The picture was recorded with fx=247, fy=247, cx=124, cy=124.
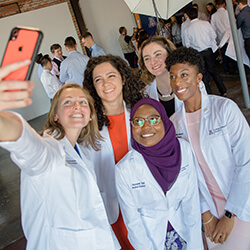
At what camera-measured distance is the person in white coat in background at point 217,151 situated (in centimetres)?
161

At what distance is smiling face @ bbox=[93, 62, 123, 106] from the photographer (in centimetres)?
190

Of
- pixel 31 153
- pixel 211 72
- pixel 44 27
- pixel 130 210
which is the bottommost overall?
pixel 130 210

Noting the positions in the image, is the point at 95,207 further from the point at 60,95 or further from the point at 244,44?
the point at 244,44

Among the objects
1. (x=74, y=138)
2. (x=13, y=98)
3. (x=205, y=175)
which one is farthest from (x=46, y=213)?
(x=205, y=175)

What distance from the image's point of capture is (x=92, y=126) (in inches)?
73.2

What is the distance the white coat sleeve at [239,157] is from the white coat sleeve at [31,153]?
3.66 ft

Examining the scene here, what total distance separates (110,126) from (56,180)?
822 millimetres

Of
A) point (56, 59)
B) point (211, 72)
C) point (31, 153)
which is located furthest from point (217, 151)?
point (56, 59)

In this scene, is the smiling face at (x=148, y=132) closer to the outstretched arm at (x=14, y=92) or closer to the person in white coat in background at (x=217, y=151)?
the person in white coat in background at (x=217, y=151)

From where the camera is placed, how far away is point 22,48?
2.39 feet

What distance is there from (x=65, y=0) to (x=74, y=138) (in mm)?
9598

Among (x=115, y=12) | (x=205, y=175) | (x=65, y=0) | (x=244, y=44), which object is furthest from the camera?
(x=115, y=12)

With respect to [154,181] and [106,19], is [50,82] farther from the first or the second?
[106,19]

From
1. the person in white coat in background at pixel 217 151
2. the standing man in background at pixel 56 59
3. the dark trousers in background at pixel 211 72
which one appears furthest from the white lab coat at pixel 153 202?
the standing man in background at pixel 56 59
